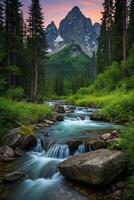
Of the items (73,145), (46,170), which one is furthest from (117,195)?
(73,145)

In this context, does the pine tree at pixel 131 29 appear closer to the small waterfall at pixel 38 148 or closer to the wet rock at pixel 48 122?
the wet rock at pixel 48 122

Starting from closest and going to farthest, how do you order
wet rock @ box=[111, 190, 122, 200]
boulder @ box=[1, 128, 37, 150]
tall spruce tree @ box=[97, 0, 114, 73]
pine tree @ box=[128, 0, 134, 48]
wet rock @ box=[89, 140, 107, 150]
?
wet rock @ box=[111, 190, 122, 200], wet rock @ box=[89, 140, 107, 150], boulder @ box=[1, 128, 37, 150], pine tree @ box=[128, 0, 134, 48], tall spruce tree @ box=[97, 0, 114, 73]

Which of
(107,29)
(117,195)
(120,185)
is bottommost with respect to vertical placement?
(117,195)

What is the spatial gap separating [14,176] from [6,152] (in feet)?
8.66

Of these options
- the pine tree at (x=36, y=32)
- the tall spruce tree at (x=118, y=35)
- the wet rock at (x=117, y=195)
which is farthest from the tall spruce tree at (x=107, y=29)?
the wet rock at (x=117, y=195)

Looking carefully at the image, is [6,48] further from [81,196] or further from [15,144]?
[81,196]

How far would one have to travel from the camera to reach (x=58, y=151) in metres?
12.5

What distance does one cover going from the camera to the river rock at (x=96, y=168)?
8.53 metres

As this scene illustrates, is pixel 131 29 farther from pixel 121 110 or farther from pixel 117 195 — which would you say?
pixel 117 195

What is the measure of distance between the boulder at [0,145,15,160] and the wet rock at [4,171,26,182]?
2009 millimetres

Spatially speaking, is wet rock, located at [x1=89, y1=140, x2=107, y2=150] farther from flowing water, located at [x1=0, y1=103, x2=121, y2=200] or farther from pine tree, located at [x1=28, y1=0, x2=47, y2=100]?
pine tree, located at [x1=28, y1=0, x2=47, y2=100]

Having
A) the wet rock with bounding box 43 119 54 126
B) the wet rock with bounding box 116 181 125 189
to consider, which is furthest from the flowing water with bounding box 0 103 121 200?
the wet rock with bounding box 43 119 54 126

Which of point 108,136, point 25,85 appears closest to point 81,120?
point 108,136

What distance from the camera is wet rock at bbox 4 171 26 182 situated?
959 cm
